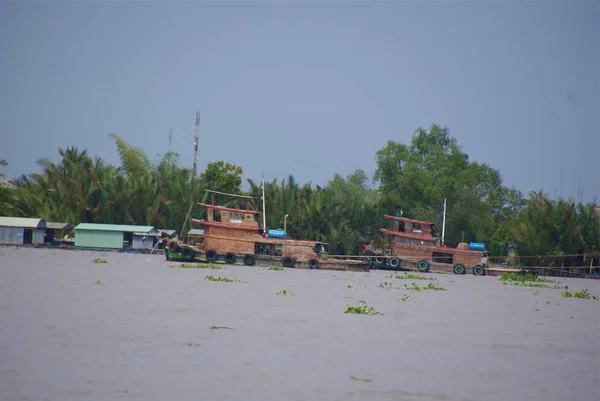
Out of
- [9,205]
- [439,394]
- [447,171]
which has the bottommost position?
[439,394]

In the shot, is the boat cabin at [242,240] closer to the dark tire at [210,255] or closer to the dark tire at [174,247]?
the dark tire at [210,255]

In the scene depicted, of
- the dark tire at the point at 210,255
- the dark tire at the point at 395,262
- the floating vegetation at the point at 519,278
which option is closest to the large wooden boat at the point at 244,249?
the dark tire at the point at 210,255

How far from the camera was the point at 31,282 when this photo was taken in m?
25.5

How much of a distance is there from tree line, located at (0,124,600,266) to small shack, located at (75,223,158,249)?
4.92 m

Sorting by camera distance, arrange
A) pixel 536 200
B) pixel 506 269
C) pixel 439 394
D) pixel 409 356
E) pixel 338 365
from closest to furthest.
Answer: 1. pixel 439 394
2. pixel 338 365
3. pixel 409 356
4. pixel 506 269
5. pixel 536 200

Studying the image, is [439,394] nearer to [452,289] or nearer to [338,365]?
[338,365]

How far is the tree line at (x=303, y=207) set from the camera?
5909cm

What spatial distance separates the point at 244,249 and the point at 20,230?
22631 millimetres

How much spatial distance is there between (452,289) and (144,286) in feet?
46.2

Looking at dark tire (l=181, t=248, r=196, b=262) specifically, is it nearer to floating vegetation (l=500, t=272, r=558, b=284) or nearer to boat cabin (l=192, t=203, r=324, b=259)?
boat cabin (l=192, t=203, r=324, b=259)

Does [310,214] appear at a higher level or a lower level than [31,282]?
higher

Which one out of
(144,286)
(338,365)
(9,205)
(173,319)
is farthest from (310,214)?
(338,365)

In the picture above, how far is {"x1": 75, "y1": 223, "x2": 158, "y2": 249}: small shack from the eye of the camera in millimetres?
60562

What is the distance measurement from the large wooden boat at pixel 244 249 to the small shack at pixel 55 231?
1814 centimetres
